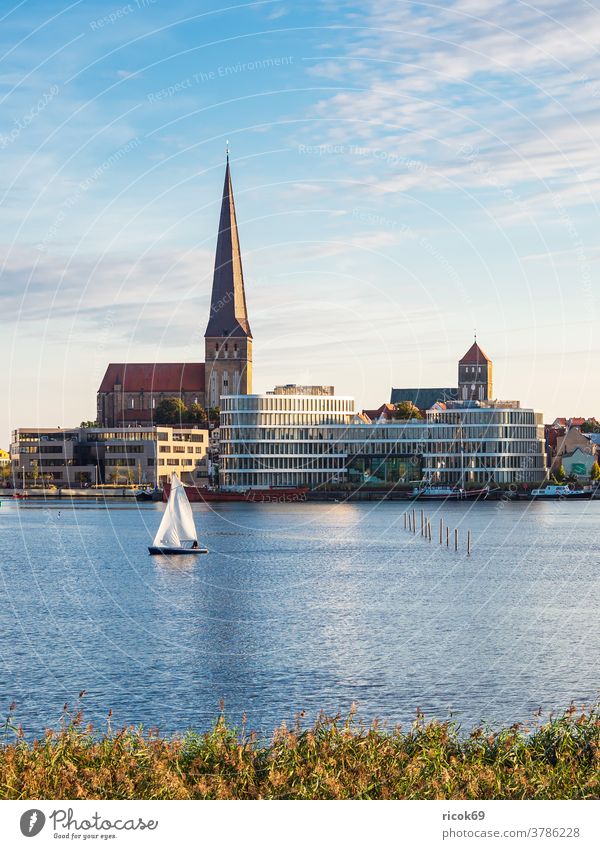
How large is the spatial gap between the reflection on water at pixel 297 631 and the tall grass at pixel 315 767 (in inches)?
558

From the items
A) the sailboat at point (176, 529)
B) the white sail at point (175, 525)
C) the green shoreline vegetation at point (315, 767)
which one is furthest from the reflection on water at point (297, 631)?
the green shoreline vegetation at point (315, 767)

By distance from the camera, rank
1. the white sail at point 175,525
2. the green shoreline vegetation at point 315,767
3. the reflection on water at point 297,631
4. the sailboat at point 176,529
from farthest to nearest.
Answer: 1. the white sail at point 175,525
2. the sailboat at point 176,529
3. the reflection on water at point 297,631
4. the green shoreline vegetation at point 315,767

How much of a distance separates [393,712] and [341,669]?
1036 cm

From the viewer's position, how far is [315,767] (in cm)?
2717

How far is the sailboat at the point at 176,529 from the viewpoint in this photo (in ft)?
404

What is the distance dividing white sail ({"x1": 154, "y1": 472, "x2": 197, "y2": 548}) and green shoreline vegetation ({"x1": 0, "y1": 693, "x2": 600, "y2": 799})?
92.1 m

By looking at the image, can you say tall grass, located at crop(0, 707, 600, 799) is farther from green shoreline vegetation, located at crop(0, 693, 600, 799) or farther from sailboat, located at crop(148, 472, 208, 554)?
sailboat, located at crop(148, 472, 208, 554)

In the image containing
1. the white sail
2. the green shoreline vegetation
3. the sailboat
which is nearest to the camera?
the green shoreline vegetation

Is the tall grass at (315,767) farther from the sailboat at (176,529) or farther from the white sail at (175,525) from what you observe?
the white sail at (175,525)

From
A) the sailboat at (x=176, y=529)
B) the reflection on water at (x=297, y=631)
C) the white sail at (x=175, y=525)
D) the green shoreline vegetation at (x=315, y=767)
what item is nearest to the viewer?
the green shoreline vegetation at (x=315, y=767)

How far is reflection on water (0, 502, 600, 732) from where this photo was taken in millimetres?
49375

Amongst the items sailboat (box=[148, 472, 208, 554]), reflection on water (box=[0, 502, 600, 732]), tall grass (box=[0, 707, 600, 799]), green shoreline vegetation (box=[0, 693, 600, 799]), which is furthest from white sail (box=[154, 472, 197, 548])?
tall grass (box=[0, 707, 600, 799])

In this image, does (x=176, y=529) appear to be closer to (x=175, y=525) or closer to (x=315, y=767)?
(x=175, y=525)

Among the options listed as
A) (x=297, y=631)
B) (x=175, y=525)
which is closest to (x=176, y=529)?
(x=175, y=525)
